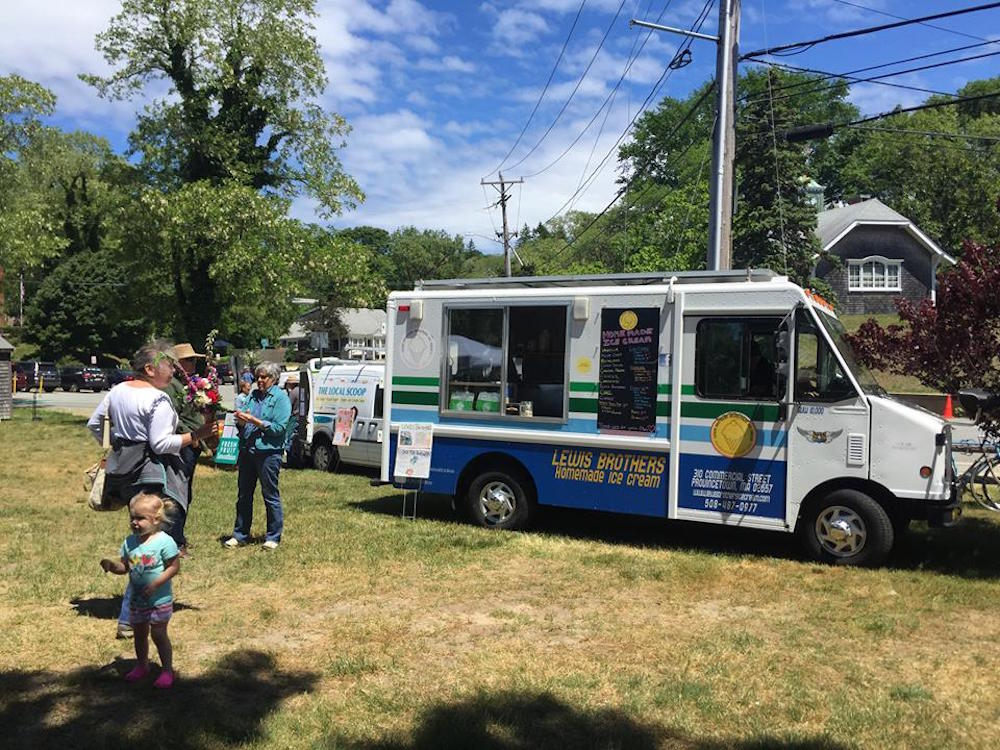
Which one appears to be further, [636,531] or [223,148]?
[223,148]

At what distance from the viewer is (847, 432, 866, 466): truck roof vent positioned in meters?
7.21

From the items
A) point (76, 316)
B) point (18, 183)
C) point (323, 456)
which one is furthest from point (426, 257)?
point (323, 456)

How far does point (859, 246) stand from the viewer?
43062mm

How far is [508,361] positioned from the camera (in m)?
8.74

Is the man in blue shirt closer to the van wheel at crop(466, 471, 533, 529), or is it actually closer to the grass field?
the grass field

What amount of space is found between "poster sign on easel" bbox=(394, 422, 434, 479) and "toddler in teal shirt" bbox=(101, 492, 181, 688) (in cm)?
451

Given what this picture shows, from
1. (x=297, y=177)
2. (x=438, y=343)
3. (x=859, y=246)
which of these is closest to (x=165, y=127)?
(x=297, y=177)

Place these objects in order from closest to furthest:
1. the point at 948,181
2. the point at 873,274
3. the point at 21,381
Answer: the point at 21,381 < the point at 873,274 < the point at 948,181

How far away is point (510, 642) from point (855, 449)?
373cm

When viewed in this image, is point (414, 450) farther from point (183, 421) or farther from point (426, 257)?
point (426, 257)

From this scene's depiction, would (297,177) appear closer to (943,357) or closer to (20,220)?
(20,220)

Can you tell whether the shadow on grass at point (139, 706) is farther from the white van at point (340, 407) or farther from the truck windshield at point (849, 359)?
the white van at point (340, 407)

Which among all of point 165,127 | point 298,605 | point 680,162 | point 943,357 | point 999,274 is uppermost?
point 680,162

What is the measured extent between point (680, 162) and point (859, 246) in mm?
20083
